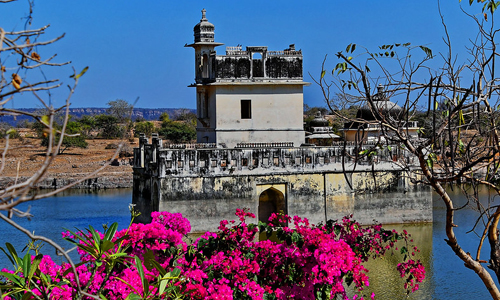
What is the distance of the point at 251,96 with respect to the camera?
22875 mm

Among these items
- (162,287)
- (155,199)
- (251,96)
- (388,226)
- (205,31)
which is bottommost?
(388,226)

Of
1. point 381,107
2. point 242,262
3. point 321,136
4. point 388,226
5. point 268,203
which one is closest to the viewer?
point 381,107

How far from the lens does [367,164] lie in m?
20.1

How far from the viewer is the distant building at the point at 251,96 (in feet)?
74.5

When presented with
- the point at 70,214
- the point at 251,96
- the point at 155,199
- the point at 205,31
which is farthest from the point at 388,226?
the point at 70,214

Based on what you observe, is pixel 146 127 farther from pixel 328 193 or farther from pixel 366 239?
pixel 366 239

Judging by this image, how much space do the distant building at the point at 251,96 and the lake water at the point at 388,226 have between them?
435 centimetres

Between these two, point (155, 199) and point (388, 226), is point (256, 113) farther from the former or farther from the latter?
point (388, 226)

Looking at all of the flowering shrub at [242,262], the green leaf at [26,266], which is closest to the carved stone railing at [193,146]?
the flowering shrub at [242,262]

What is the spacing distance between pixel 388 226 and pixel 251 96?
6.14 meters

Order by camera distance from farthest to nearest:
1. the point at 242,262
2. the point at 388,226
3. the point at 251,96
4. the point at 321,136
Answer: the point at 321,136 < the point at 251,96 < the point at 388,226 < the point at 242,262

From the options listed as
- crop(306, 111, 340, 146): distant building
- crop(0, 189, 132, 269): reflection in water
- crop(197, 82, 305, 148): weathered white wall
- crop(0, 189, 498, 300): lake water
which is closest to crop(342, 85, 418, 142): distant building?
crop(306, 111, 340, 146): distant building

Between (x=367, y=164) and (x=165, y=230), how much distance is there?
13.4 m

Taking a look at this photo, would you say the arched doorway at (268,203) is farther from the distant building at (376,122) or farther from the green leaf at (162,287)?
the green leaf at (162,287)
